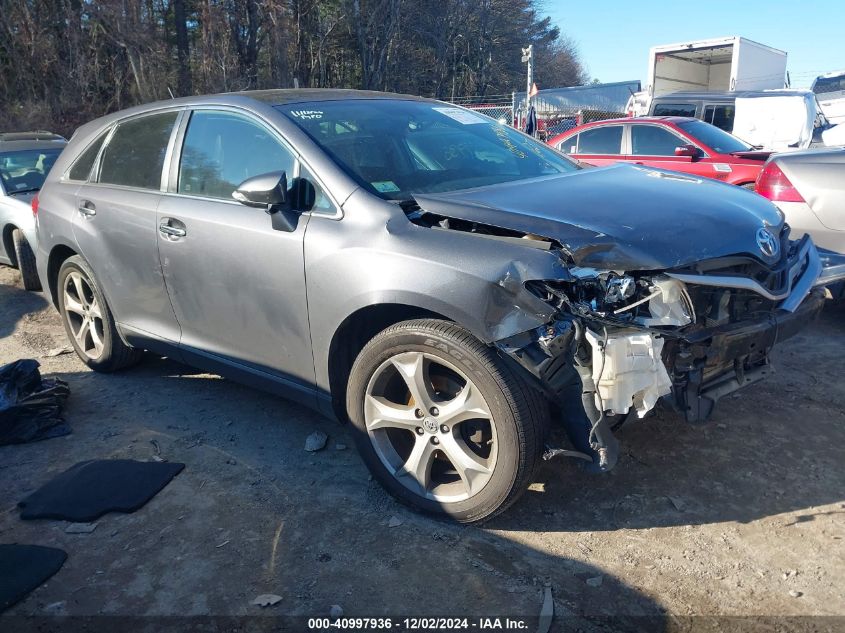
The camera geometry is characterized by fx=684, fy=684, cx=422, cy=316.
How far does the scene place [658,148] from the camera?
9641 mm

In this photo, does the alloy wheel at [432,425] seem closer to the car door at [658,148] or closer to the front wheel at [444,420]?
the front wheel at [444,420]

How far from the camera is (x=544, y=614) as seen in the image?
237 cm

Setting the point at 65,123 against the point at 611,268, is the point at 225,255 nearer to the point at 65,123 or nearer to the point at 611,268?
the point at 611,268

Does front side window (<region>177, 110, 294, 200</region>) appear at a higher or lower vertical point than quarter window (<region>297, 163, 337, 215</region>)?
higher

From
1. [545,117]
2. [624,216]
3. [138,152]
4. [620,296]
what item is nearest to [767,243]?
[624,216]

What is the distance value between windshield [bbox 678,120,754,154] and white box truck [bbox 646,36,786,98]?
9.58 meters

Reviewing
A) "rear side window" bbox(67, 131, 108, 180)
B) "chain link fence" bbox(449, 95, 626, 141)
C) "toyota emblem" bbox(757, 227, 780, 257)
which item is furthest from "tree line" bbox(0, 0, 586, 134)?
"toyota emblem" bbox(757, 227, 780, 257)

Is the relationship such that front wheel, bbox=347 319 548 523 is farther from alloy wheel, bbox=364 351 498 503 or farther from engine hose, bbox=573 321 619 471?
engine hose, bbox=573 321 619 471

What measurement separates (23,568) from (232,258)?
5.29ft

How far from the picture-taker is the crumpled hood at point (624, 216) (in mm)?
2592

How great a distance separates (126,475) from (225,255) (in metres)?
1.22

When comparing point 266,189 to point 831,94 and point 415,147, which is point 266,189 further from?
point 831,94

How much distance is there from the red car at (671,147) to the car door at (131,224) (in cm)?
591

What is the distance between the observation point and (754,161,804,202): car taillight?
16.2ft
